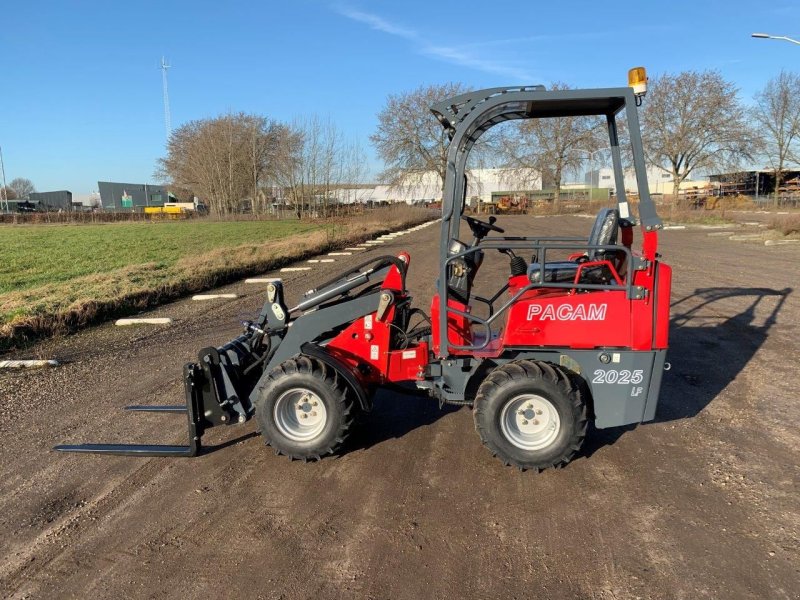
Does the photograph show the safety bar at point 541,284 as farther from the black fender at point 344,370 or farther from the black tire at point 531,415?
A: the black fender at point 344,370

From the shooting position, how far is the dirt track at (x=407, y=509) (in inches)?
115

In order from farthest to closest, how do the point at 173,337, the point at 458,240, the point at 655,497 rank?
the point at 173,337
the point at 458,240
the point at 655,497

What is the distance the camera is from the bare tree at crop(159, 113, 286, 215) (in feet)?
206

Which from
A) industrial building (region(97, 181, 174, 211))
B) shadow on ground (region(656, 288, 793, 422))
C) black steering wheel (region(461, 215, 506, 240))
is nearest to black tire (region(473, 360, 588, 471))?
black steering wheel (region(461, 215, 506, 240))

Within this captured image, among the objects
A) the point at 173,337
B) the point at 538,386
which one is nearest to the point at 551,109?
the point at 538,386

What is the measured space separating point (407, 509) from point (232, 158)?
6388 centimetres

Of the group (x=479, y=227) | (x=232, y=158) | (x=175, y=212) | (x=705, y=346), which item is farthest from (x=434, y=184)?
(x=479, y=227)

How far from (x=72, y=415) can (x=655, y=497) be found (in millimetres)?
4865

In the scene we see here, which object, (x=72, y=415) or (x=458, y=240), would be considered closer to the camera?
(x=458, y=240)

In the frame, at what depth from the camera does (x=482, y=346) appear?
4.38m

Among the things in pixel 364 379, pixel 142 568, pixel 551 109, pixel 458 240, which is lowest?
pixel 142 568

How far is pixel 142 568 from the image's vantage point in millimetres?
3061

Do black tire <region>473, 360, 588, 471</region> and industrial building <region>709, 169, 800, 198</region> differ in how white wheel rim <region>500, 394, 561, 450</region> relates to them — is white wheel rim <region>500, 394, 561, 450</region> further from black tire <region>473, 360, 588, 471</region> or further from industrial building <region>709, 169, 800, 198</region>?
industrial building <region>709, 169, 800, 198</region>

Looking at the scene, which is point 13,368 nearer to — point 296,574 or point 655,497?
point 296,574
